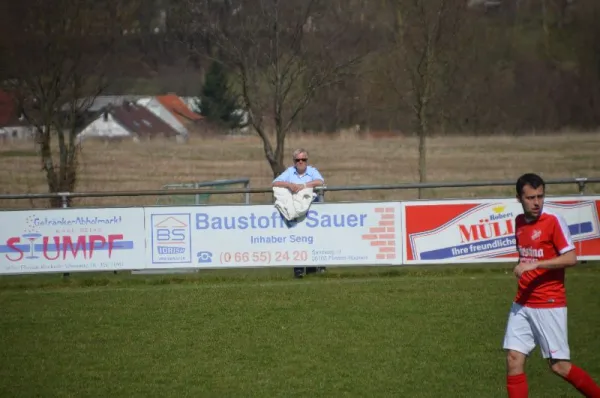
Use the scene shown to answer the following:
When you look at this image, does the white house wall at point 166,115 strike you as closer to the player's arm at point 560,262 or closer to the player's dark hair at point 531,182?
the player's dark hair at point 531,182

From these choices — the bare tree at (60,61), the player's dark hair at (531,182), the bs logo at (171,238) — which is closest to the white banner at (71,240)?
the bs logo at (171,238)

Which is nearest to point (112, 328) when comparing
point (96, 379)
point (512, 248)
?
point (96, 379)

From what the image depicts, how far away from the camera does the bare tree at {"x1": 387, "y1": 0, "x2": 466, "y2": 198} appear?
79.0ft

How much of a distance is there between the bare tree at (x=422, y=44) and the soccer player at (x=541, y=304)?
15841 mm

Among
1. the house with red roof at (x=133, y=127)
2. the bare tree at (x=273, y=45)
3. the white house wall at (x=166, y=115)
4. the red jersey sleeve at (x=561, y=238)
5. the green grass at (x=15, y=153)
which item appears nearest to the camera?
the red jersey sleeve at (x=561, y=238)

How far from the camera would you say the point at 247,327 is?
38.6 ft

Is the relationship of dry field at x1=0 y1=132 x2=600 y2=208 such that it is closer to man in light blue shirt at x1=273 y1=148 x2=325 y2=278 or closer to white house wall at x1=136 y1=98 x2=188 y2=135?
white house wall at x1=136 y1=98 x2=188 y2=135

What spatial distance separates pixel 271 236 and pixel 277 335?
5.11 m

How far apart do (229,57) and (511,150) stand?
18839mm

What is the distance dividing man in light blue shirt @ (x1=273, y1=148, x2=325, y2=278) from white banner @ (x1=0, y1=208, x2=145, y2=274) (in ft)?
8.10

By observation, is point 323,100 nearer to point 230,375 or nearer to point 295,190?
point 295,190

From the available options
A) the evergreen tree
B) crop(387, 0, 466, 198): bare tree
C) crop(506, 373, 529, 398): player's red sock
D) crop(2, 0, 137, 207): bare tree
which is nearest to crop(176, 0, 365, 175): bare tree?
crop(387, 0, 466, 198): bare tree

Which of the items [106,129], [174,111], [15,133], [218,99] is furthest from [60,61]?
[174,111]

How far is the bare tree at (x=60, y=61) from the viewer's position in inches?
972
